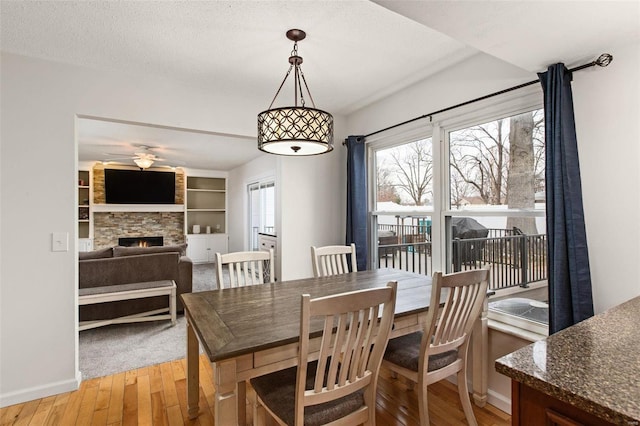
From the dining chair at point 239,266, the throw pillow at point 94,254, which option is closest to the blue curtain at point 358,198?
the dining chair at point 239,266

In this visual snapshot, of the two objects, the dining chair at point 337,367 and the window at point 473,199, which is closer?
the dining chair at point 337,367

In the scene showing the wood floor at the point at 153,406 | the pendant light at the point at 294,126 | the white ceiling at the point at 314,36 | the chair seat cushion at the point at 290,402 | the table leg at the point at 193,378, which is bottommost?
the wood floor at the point at 153,406

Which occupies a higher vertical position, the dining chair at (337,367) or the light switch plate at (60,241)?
the light switch plate at (60,241)

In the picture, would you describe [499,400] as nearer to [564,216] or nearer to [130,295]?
[564,216]

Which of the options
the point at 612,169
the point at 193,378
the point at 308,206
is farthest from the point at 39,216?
the point at 612,169

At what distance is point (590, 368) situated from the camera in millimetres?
788

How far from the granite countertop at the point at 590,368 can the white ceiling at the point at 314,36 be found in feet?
4.26

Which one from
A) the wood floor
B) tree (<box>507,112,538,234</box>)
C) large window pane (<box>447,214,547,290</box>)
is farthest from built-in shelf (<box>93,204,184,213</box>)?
tree (<box>507,112,538,234</box>)

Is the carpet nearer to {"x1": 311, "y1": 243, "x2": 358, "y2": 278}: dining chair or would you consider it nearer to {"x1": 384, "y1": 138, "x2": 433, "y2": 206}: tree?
{"x1": 311, "y1": 243, "x2": 358, "y2": 278}: dining chair

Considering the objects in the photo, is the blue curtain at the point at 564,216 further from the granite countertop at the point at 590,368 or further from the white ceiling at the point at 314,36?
the granite countertop at the point at 590,368

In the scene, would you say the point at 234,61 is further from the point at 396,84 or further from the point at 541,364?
the point at 541,364

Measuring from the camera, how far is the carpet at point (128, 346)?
2.72m

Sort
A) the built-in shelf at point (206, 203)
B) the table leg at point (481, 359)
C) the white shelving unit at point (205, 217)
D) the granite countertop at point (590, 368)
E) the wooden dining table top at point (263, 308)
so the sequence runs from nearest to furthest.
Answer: the granite countertop at point (590, 368) → the wooden dining table top at point (263, 308) → the table leg at point (481, 359) → the white shelving unit at point (205, 217) → the built-in shelf at point (206, 203)

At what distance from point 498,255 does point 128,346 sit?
11.4ft
